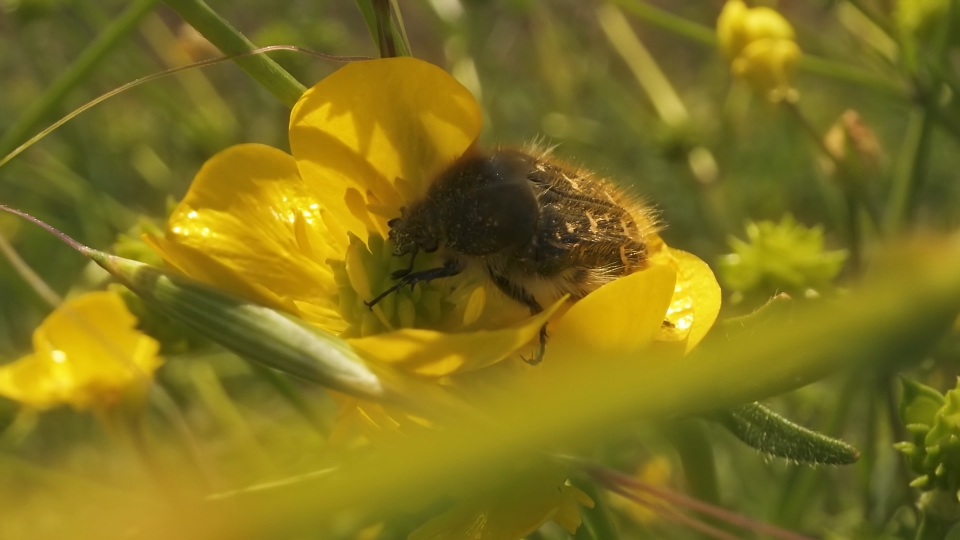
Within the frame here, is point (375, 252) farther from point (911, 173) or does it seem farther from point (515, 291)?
point (911, 173)

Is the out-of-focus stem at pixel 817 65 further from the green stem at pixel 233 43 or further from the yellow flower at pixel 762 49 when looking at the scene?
the green stem at pixel 233 43

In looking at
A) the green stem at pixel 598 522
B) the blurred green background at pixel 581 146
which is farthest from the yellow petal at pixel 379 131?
the blurred green background at pixel 581 146

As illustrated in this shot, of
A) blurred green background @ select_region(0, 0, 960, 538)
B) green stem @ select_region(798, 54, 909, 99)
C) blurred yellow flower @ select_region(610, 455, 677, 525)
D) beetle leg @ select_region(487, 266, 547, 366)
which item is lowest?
blurred yellow flower @ select_region(610, 455, 677, 525)

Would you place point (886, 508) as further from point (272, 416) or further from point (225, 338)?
point (272, 416)

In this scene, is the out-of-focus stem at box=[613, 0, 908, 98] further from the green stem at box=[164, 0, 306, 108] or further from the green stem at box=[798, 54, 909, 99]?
the green stem at box=[164, 0, 306, 108]

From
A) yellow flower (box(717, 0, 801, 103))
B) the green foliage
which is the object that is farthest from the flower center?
yellow flower (box(717, 0, 801, 103))

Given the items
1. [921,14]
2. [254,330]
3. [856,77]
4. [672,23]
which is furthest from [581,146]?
[254,330]

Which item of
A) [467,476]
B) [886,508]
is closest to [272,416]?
[886,508]
